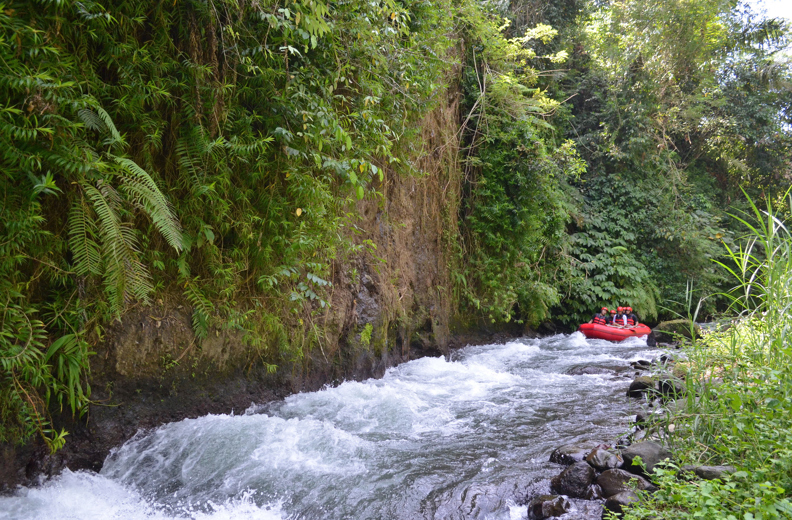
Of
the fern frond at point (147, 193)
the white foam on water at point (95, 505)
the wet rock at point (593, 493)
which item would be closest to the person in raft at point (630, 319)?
the wet rock at point (593, 493)

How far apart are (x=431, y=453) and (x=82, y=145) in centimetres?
370

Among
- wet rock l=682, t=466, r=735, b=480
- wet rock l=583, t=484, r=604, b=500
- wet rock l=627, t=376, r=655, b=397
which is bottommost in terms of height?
wet rock l=627, t=376, r=655, b=397

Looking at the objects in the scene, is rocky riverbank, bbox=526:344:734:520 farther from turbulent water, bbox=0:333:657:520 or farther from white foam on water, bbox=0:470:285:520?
white foam on water, bbox=0:470:285:520

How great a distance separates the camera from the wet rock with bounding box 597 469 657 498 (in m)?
3.36

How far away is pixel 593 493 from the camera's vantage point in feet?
11.9

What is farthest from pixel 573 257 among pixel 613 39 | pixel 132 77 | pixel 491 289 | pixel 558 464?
pixel 132 77

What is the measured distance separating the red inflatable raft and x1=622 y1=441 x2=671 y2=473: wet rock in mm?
8400

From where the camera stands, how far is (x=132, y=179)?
3.22 metres

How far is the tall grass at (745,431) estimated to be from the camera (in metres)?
2.48

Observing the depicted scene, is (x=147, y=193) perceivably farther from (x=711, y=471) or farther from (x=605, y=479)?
(x=711, y=471)

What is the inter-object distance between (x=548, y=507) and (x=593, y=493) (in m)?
0.44

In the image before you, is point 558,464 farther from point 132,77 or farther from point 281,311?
point 132,77

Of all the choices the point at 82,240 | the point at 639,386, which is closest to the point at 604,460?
the point at 639,386

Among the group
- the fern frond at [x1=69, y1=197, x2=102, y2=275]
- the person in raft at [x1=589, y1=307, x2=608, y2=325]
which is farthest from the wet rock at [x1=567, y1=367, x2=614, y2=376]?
the fern frond at [x1=69, y1=197, x2=102, y2=275]
